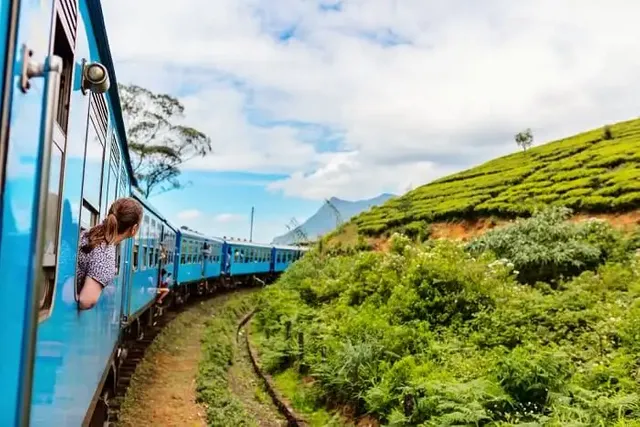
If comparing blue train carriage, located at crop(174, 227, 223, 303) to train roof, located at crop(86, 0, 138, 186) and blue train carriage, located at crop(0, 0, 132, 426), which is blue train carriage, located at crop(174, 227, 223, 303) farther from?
blue train carriage, located at crop(0, 0, 132, 426)

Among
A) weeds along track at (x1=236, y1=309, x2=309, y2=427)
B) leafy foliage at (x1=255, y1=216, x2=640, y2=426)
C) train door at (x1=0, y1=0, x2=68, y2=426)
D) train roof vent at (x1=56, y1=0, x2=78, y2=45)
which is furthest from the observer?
weeds along track at (x1=236, y1=309, x2=309, y2=427)

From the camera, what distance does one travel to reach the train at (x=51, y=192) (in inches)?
60.5

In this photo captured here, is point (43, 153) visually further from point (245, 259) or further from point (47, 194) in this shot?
point (245, 259)

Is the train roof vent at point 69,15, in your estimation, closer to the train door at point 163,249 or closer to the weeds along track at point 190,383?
the weeds along track at point 190,383

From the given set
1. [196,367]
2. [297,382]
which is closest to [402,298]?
[297,382]

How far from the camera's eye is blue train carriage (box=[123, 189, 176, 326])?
7785mm

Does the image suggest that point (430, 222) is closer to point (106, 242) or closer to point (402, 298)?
point (402, 298)

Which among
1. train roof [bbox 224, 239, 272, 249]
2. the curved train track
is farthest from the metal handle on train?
train roof [bbox 224, 239, 272, 249]

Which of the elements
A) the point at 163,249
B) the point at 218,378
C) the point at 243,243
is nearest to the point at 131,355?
the point at 218,378

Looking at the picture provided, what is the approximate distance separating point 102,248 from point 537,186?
2023cm

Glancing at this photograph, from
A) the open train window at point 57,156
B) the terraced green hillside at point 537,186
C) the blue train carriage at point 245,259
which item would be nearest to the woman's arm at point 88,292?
the open train window at point 57,156

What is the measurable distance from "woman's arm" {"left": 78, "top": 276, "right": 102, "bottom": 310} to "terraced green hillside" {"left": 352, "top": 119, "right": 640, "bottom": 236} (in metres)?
14.9

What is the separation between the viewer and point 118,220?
9.50 ft

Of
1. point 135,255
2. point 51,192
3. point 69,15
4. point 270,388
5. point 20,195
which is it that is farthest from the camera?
point 270,388
